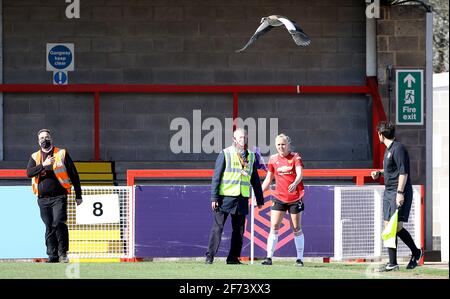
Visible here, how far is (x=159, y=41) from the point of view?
23.8 metres

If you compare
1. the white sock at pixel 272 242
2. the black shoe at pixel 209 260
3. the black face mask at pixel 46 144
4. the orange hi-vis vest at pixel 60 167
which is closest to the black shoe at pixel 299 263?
the white sock at pixel 272 242

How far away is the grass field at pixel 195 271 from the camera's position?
15.1 metres

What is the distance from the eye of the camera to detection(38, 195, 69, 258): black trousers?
56.9ft

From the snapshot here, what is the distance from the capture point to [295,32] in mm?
20172

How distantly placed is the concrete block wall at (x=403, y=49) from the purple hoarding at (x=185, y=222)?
15.2 feet

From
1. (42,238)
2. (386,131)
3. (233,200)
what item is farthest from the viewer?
(42,238)

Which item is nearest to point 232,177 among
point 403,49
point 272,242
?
point 272,242

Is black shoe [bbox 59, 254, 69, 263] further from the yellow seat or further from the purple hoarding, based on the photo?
the yellow seat

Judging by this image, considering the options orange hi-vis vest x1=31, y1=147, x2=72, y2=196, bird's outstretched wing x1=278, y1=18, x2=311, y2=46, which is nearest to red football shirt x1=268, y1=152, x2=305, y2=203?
orange hi-vis vest x1=31, y1=147, x2=72, y2=196

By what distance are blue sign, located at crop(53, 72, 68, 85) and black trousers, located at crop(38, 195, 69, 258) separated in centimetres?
641

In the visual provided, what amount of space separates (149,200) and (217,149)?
551 centimetres
